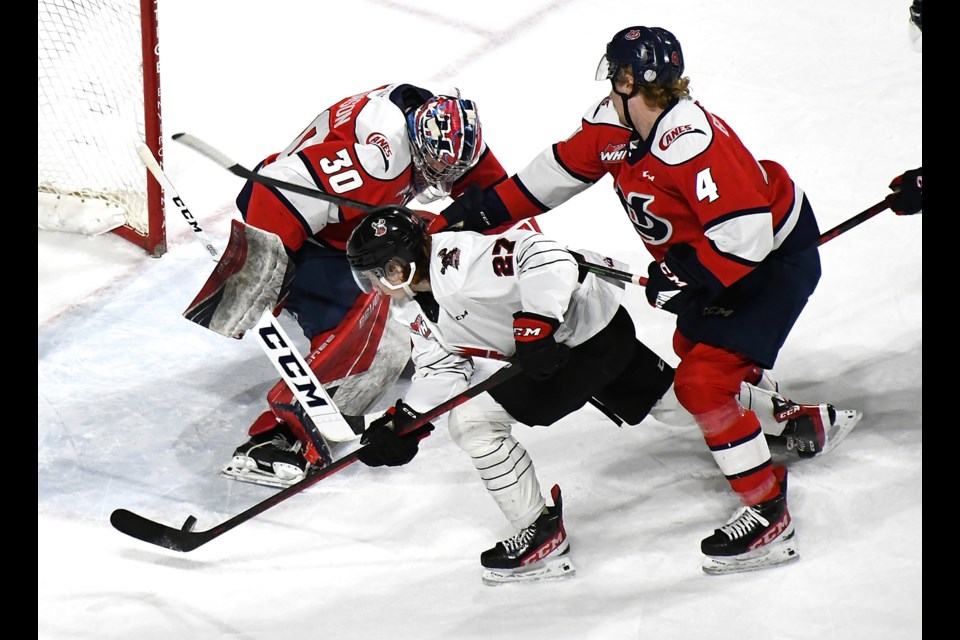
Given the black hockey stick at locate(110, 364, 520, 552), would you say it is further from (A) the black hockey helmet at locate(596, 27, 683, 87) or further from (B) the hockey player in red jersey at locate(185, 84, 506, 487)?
(A) the black hockey helmet at locate(596, 27, 683, 87)

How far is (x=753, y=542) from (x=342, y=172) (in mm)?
1486

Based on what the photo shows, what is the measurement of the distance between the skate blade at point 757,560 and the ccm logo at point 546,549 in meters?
0.36

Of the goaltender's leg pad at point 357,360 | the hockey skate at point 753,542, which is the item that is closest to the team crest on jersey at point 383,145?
the goaltender's leg pad at point 357,360

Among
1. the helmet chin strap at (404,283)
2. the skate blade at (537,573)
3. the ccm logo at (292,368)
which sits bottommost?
the skate blade at (537,573)

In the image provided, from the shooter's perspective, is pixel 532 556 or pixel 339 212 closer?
pixel 532 556

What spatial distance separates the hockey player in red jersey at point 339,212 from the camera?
12.2ft

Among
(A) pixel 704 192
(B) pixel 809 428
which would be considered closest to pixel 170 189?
(A) pixel 704 192

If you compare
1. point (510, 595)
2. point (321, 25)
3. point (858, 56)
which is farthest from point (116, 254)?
point (858, 56)

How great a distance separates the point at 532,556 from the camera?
339 centimetres

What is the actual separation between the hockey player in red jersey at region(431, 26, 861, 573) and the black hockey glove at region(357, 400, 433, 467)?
66 centimetres

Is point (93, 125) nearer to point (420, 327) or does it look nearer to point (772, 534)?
point (420, 327)

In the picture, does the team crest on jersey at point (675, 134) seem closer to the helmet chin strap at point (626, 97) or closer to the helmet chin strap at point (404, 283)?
the helmet chin strap at point (626, 97)

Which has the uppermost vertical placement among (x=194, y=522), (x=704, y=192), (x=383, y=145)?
(x=383, y=145)
